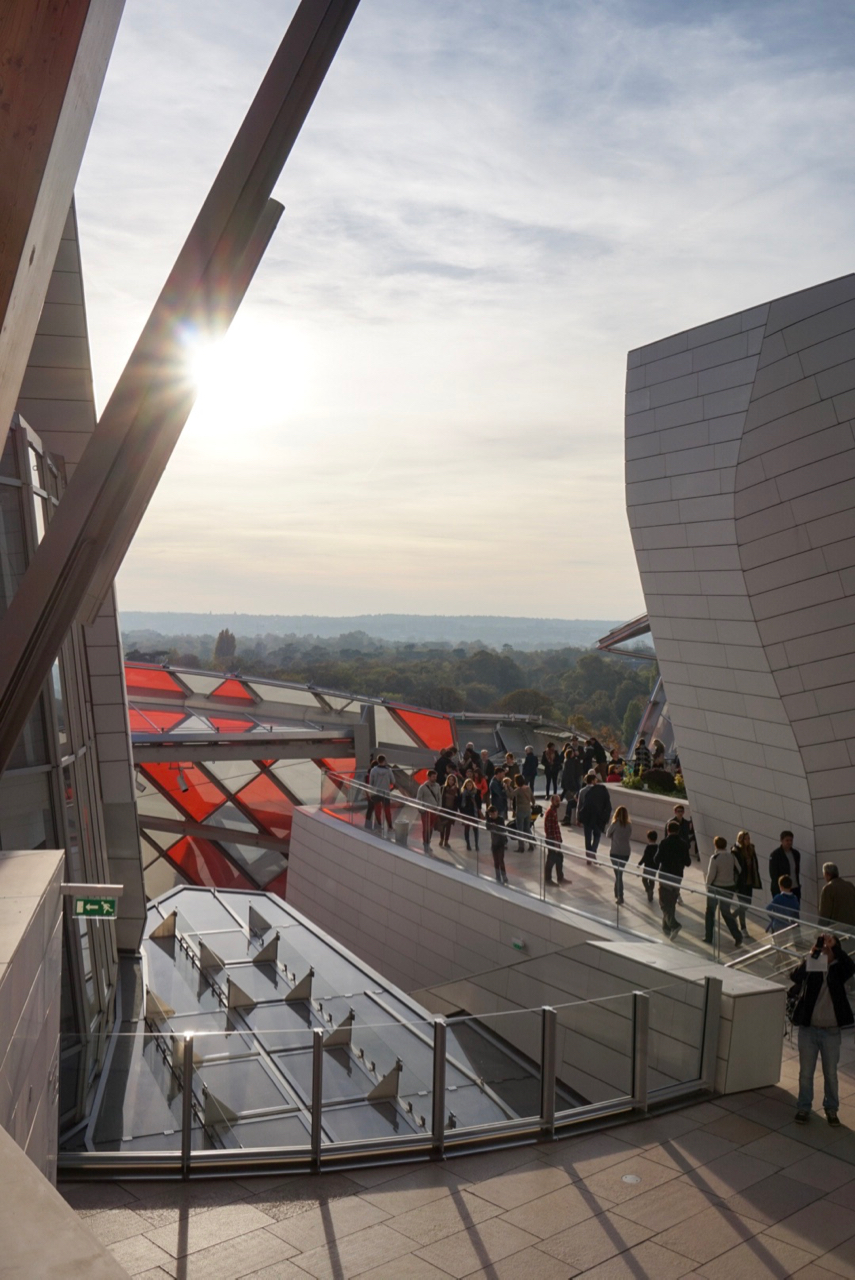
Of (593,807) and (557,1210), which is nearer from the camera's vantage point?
(557,1210)

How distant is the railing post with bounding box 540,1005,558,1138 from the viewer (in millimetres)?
7965

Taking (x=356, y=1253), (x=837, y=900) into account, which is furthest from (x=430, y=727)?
(x=356, y=1253)

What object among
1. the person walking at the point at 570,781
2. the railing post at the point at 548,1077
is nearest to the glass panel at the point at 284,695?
the person walking at the point at 570,781

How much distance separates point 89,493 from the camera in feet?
20.2

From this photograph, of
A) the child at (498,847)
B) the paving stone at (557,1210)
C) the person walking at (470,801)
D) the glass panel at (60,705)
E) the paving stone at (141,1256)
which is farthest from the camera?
the person walking at (470,801)

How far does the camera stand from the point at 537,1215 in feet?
21.3

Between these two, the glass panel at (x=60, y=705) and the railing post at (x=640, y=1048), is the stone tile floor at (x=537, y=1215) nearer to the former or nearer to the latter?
the railing post at (x=640, y=1048)

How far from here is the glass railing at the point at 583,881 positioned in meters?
10.5

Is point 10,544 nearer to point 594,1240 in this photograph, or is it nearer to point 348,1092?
point 348,1092

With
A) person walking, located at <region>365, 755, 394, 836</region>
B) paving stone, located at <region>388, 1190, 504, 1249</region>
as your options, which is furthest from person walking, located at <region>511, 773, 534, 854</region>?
paving stone, located at <region>388, 1190, 504, 1249</region>

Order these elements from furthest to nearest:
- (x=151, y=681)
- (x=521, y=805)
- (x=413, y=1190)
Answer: (x=151, y=681)
(x=521, y=805)
(x=413, y=1190)

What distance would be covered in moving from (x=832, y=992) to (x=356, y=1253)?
13.8 ft

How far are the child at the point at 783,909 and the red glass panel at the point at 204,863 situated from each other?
2305 centimetres

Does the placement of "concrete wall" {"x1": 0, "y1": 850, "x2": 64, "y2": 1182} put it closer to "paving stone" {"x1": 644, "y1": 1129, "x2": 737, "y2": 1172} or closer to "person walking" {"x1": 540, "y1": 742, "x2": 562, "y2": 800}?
"paving stone" {"x1": 644, "y1": 1129, "x2": 737, "y2": 1172}
